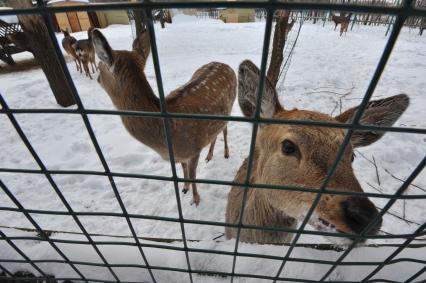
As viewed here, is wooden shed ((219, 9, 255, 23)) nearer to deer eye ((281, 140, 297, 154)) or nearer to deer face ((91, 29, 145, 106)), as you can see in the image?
deer face ((91, 29, 145, 106))

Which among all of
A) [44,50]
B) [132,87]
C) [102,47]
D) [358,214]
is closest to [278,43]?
[132,87]

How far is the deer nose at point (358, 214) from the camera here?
0.99m

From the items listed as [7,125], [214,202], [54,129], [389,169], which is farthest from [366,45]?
[7,125]

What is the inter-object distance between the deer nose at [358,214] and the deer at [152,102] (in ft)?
Answer: 5.30

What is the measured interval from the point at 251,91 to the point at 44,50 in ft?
20.5

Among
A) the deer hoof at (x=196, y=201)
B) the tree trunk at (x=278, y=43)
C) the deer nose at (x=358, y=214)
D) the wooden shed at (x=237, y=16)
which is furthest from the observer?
the wooden shed at (x=237, y=16)

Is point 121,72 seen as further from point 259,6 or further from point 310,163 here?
point 259,6

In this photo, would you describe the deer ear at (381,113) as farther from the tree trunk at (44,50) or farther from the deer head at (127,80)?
the tree trunk at (44,50)

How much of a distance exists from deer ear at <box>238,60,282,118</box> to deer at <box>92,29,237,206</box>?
2.72ft

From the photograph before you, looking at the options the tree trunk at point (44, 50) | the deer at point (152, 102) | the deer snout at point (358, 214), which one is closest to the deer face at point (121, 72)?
the deer at point (152, 102)

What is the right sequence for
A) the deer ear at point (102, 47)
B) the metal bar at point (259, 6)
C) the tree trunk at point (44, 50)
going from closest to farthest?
the metal bar at point (259, 6) < the deer ear at point (102, 47) < the tree trunk at point (44, 50)

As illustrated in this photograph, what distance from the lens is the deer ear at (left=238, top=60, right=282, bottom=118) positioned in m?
1.40

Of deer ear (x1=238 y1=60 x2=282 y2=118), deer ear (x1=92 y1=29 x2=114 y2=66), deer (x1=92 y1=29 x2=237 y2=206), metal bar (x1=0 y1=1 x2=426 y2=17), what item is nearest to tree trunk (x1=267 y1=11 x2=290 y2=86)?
deer (x1=92 y1=29 x2=237 y2=206)

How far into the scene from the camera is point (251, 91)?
5.03ft
